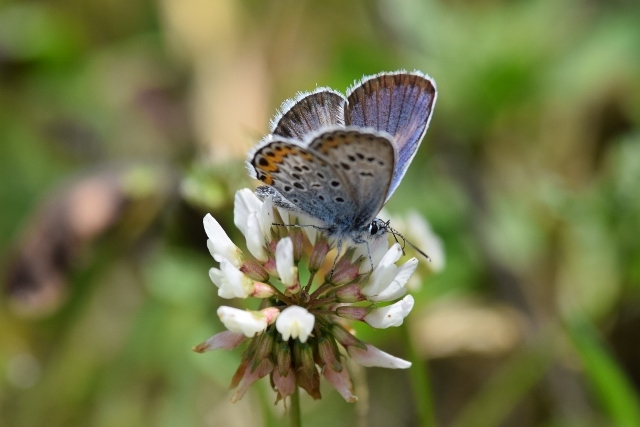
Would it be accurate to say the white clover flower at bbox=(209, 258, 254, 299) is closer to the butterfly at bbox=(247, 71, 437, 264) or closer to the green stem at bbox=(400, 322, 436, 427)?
the butterfly at bbox=(247, 71, 437, 264)

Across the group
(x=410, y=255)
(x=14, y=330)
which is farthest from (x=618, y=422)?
(x=14, y=330)

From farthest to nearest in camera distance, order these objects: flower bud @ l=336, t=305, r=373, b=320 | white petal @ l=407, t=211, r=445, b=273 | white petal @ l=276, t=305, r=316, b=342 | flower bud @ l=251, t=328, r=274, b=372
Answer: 1. white petal @ l=407, t=211, r=445, b=273
2. flower bud @ l=336, t=305, r=373, b=320
3. flower bud @ l=251, t=328, r=274, b=372
4. white petal @ l=276, t=305, r=316, b=342

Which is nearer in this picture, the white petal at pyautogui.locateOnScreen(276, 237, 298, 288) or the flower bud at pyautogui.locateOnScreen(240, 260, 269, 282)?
the white petal at pyautogui.locateOnScreen(276, 237, 298, 288)

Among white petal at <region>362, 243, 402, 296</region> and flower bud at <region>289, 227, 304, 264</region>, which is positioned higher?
white petal at <region>362, 243, 402, 296</region>

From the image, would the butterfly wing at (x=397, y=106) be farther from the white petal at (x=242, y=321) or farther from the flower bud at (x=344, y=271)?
the white petal at (x=242, y=321)

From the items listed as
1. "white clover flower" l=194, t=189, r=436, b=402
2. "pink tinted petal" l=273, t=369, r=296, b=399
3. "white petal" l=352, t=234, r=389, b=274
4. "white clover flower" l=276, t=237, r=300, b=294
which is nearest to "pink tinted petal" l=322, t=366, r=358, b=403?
"white clover flower" l=194, t=189, r=436, b=402

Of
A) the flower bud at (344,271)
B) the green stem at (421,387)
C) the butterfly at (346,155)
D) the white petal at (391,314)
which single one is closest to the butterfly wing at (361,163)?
the butterfly at (346,155)

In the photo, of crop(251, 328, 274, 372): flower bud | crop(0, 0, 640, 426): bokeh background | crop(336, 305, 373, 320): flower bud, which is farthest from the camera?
crop(0, 0, 640, 426): bokeh background

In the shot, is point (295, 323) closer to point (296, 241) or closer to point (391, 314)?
point (391, 314)
